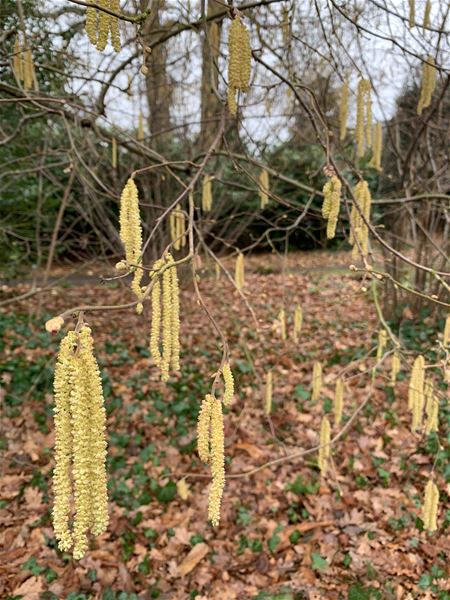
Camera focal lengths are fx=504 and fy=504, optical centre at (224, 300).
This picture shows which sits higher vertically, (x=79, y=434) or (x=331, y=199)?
(x=331, y=199)

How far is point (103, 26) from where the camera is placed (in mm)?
1467

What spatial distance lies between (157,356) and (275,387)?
13.9ft

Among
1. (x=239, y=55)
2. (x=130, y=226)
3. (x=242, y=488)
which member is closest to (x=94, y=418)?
(x=130, y=226)

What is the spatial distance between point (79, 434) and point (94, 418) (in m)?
0.04

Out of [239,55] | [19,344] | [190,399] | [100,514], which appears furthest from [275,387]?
[100,514]

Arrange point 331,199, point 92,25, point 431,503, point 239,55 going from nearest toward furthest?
1. point 92,25
2. point 239,55
3. point 331,199
4. point 431,503

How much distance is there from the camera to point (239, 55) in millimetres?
1604

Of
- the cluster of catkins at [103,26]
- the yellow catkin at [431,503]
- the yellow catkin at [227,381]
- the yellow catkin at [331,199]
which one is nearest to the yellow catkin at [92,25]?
the cluster of catkins at [103,26]

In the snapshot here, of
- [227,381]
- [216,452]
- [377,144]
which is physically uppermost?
[377,144]

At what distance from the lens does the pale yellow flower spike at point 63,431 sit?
0.82m

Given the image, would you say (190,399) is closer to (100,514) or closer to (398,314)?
(398,314)

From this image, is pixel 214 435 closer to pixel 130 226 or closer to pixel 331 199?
pixel 130 226

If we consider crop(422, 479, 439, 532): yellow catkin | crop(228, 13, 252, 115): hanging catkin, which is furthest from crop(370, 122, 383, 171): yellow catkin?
crop(422, 479, 439, 532): yellow catkin

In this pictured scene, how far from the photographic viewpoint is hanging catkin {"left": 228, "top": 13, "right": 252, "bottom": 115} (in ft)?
5.21
